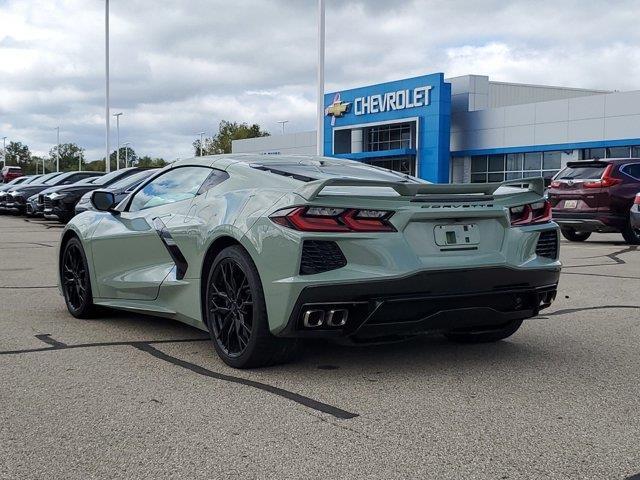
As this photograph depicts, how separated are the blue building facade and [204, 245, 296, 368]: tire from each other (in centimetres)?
4289

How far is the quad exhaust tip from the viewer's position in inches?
169

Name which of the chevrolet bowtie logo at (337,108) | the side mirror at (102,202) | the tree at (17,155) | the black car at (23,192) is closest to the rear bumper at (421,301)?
the side mirror at (102,202)

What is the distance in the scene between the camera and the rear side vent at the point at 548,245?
4910 mm

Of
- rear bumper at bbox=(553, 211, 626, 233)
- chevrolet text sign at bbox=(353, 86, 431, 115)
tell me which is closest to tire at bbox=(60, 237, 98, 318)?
rear bumper at bbox=(553, 211, 626, 233)

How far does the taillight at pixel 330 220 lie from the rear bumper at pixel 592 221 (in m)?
11.1

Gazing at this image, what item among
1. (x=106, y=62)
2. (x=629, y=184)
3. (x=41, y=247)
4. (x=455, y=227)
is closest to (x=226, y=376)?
(x=455, y=227)

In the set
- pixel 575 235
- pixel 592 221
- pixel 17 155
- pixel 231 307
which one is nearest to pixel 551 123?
pixel 575 235

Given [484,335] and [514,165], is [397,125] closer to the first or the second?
[514,165]

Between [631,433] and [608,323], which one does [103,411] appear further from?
[608,323]

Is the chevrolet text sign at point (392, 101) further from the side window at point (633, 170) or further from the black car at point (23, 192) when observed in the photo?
the side window at point (633, 170)

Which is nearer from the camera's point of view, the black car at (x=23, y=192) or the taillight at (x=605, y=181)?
the taillight at (x=605, y=181)

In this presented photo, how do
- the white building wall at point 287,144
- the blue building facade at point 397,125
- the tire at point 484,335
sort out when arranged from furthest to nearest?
the white building wall at point 287,144, the blue building facade at point 397,125, the tire at point 484,335

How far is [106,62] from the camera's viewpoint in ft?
147

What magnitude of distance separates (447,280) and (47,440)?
7.22 feet
